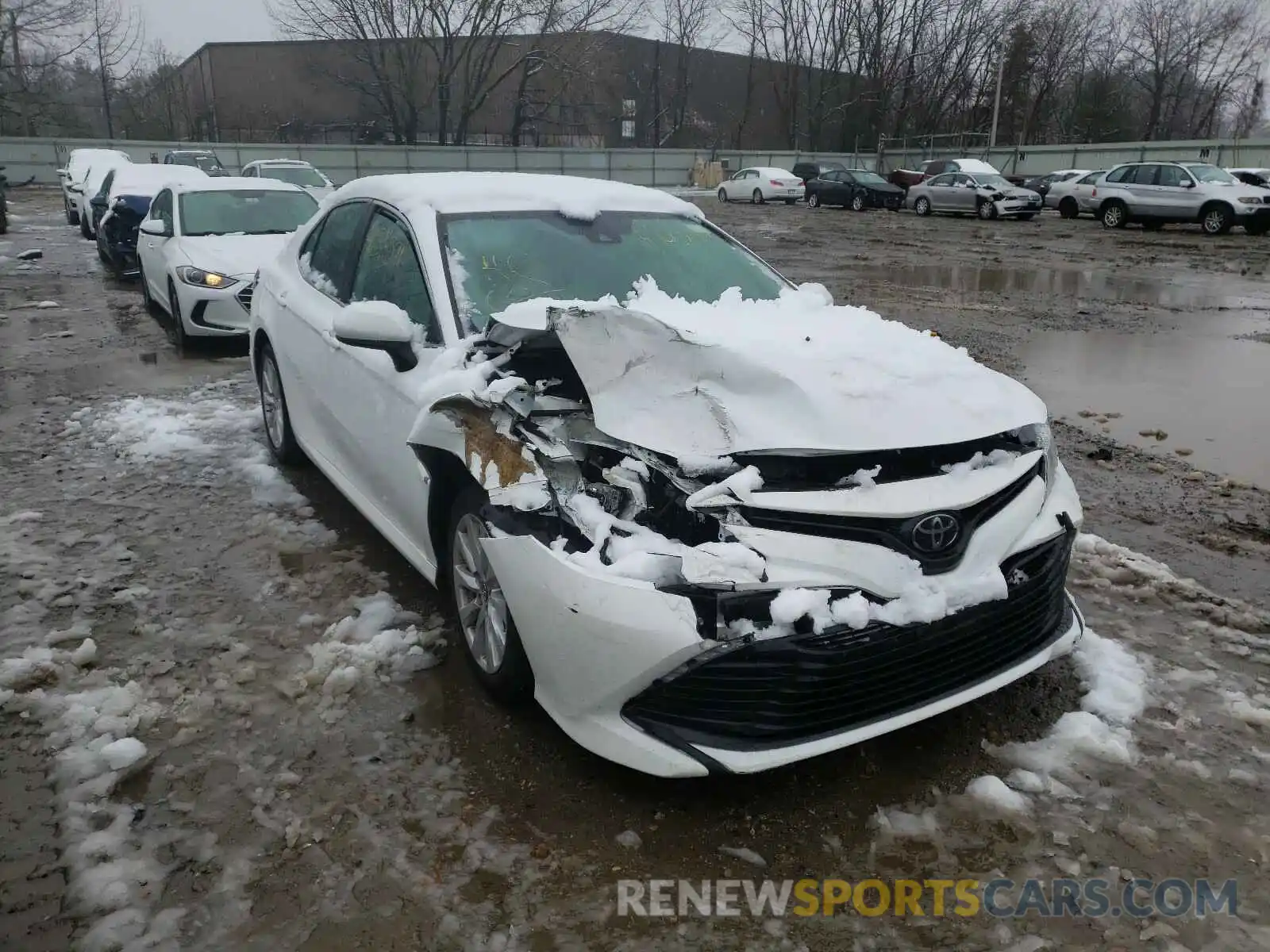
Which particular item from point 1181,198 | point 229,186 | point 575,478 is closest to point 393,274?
point 575,478

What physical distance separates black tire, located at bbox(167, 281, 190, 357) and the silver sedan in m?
23.4

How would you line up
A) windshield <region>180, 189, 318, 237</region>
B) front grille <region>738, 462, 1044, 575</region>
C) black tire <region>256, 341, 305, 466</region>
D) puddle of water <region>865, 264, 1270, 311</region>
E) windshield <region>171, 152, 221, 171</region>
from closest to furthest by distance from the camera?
front grille <region>738, 462, 1044, 575</region>, black tire <region>256, 341, 305, 466</region>, windshield <region>180, 189, 318, 237</region>, puddle of water <region>865, 264, 1270, 311</region>, windshield <region>171, 152, 221, 171</region>

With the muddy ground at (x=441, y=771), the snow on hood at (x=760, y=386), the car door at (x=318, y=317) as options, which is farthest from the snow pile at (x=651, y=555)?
the car door at (x=318, y=317)

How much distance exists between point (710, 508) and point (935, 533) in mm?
636

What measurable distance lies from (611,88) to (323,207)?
5950 cm

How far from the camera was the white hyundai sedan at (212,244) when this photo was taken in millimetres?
8523

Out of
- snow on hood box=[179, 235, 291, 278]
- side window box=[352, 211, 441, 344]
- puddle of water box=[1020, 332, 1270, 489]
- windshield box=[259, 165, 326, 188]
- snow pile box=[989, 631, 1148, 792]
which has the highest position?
windshield box=[259, 165, 326, 188]

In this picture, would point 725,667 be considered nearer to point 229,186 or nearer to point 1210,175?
point 229,186

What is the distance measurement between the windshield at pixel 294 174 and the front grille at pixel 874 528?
18967mm

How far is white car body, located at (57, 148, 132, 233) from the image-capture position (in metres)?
19.7

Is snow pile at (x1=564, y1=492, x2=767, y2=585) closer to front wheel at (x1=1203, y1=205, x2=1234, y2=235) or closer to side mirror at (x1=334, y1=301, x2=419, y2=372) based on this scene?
side mirror at (x1=334, y1=301, x2=419, y2=372)

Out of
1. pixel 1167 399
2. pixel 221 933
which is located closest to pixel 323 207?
pixel 221 933

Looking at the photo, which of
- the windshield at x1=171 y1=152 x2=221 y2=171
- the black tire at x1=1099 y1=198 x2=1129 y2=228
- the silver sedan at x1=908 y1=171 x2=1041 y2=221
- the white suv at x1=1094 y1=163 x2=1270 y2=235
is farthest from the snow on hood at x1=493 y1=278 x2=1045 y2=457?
the windshield at x1=171 y1=152 x2=221 y2=171

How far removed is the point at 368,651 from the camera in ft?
11.5
